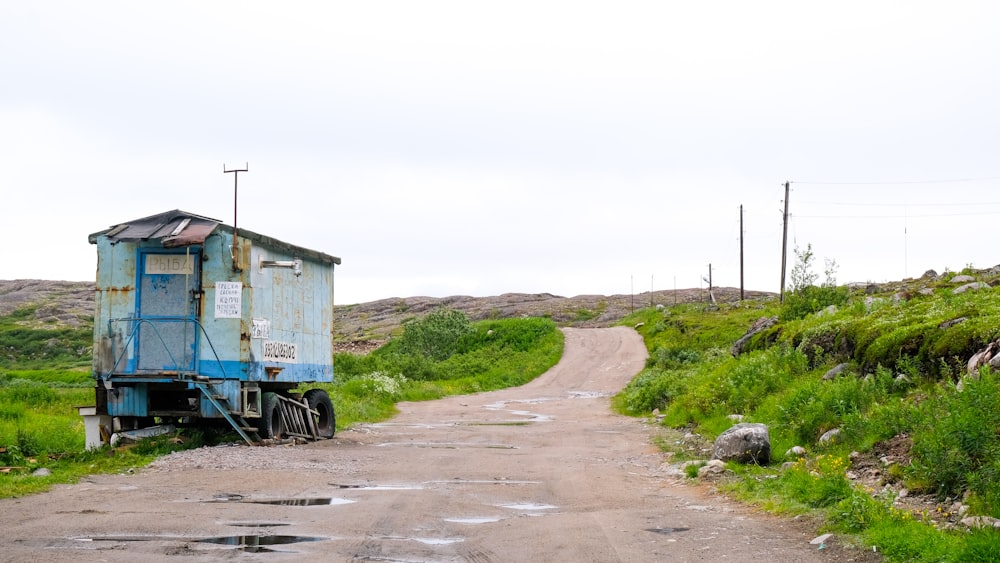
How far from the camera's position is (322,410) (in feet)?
68.2

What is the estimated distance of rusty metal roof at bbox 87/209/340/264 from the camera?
16.5 m

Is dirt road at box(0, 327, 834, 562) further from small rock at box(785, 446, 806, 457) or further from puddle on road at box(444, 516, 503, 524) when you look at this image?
small rock at box(785, 446, 806, 457)

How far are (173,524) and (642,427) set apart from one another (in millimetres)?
15780

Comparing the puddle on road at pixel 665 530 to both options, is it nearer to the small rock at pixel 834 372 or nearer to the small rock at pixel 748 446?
the small rock at pixel 748 446

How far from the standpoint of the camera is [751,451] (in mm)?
13773

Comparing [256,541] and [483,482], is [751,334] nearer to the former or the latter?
[483,482]

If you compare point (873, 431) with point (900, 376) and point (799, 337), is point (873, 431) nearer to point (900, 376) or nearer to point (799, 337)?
point (900, 376)

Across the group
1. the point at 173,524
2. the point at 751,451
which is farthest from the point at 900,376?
the point at 173,524

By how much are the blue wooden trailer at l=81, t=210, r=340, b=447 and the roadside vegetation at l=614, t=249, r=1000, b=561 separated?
8507mm

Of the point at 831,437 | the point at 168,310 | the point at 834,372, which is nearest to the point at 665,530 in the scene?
the point at 831,437

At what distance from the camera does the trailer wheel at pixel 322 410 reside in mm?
20219

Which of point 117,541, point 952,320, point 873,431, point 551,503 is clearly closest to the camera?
point 117,541

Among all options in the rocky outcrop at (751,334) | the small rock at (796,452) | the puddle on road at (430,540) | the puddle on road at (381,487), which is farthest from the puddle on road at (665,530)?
the rocky outcrop at (751,334)

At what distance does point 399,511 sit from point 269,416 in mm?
8213
